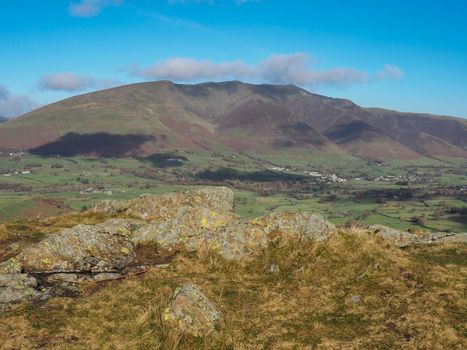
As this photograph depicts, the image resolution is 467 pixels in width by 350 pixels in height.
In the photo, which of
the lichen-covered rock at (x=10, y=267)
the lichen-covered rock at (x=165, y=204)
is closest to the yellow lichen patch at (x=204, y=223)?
the lichen-covered rock at (x=165, y=204)

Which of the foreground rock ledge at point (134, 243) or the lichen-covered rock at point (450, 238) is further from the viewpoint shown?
the lichen-covered rock at point (450, 238)

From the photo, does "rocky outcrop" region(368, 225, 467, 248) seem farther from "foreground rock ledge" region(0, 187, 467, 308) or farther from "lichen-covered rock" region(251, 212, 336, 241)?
"lichen-covered rock" region(251, 212, 336, 241)

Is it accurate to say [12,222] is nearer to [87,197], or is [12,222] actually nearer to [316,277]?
[316,277]

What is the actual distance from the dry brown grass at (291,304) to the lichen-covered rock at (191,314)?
1.05ft

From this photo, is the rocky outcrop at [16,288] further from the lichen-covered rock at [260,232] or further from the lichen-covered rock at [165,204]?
the lichen-covered rock at [165,204]

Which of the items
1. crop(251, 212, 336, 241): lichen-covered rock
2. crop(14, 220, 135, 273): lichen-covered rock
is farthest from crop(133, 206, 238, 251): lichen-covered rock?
crop(251, 212, 336, 241): lichen-covered rock

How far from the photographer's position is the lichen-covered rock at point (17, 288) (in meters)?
15.6

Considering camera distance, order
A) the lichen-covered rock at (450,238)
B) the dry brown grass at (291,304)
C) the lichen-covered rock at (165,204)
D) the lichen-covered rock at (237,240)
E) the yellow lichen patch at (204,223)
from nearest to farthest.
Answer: the dry brown grass at (291,304), the lichen-covered rock at (237,240), the lichen-covered rock at (450,238), the yellow lichen patch at (204,223), the lichen-covered rock at (165,204)

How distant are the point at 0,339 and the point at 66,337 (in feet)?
6.59

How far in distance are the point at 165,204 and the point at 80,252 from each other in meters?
8.97

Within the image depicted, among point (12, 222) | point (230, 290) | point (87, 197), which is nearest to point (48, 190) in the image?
point (87, 197)

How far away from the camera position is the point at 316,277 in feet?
59.9

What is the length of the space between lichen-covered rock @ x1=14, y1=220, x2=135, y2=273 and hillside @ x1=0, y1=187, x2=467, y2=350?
0.16 feet

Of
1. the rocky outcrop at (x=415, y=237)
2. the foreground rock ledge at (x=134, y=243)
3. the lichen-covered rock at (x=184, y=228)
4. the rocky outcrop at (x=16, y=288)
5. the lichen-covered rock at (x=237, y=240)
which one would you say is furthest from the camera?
the rocky outcrop at (x=415, y=237)
